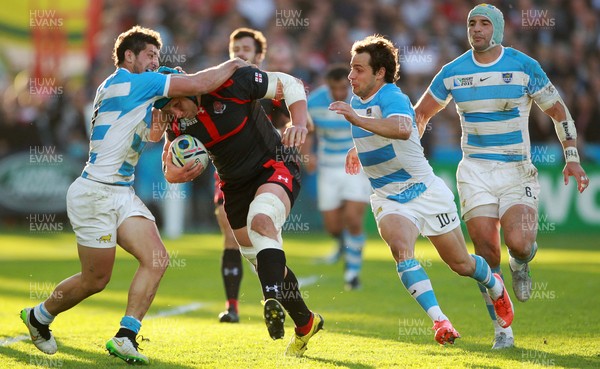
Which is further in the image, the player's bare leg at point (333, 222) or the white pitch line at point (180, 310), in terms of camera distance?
the player's bare leg at point (333, 222)

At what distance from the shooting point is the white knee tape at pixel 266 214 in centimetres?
722

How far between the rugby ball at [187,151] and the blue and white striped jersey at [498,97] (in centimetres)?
225

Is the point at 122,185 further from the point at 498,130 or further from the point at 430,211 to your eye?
the point at 498,130

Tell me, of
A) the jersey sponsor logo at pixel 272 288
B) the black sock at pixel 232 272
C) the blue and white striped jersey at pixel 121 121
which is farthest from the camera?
the black sock at pixel 232 272

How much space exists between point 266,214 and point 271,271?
1.46ft

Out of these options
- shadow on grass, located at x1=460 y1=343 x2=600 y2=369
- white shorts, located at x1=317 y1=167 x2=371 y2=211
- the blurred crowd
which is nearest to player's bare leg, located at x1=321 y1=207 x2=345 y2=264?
white shorts, located at x1=317 y1=167 x2=371 y2=211

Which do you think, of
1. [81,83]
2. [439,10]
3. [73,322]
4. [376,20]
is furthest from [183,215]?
[73,322]

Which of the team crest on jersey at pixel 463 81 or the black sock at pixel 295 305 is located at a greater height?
the team crest on jersey at pixel 463 81

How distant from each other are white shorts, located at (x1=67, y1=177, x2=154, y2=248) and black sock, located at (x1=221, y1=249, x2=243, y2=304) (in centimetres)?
269

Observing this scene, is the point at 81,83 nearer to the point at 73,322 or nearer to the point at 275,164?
the point at 73,322

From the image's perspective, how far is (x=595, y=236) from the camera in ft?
61.1

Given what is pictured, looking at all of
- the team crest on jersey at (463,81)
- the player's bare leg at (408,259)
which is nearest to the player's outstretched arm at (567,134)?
the team crest on jersey at (463,81)

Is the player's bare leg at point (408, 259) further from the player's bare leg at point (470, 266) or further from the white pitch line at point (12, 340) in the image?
the white pitch line at point (12, 340)

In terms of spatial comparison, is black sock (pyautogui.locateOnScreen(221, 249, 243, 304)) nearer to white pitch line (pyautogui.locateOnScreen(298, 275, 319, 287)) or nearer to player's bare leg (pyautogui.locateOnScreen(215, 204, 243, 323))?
player's bare leg (pyautogui.locateOnScreen(215, 204, 243, 323))
